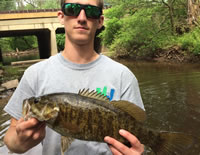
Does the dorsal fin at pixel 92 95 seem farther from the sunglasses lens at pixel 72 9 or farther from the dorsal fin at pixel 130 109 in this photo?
the sunglasses lens at pixel 72 9

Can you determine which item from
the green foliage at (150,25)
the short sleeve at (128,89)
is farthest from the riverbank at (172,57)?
the short sleeve at (128,89)

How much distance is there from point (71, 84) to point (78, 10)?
86 centimetres

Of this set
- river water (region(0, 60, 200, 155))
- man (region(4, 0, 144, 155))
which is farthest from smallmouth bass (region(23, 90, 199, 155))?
river water (region(0, 60, 200, 155))

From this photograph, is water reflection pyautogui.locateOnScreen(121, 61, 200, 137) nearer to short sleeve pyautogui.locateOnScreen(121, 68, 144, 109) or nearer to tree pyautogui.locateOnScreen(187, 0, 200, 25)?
short sleeve pyautogui.locateOnScreen(121, 68, 144, 109)

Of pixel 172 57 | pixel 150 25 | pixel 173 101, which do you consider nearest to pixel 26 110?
pixel 173 101

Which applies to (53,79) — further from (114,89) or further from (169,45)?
(169,45)

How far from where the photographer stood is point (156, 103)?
9.56 metres

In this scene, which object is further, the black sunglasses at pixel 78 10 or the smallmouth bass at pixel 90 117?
the black sunglasses at pixel 78 10

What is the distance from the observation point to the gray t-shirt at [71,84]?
2285 mm

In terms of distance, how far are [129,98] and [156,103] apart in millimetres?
7550

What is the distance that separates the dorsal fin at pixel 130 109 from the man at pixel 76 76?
0.35 meters

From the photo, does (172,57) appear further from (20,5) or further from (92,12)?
(20,5)

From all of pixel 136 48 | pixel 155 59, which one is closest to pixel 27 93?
pixel 155 59

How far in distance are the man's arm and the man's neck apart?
0.88m
